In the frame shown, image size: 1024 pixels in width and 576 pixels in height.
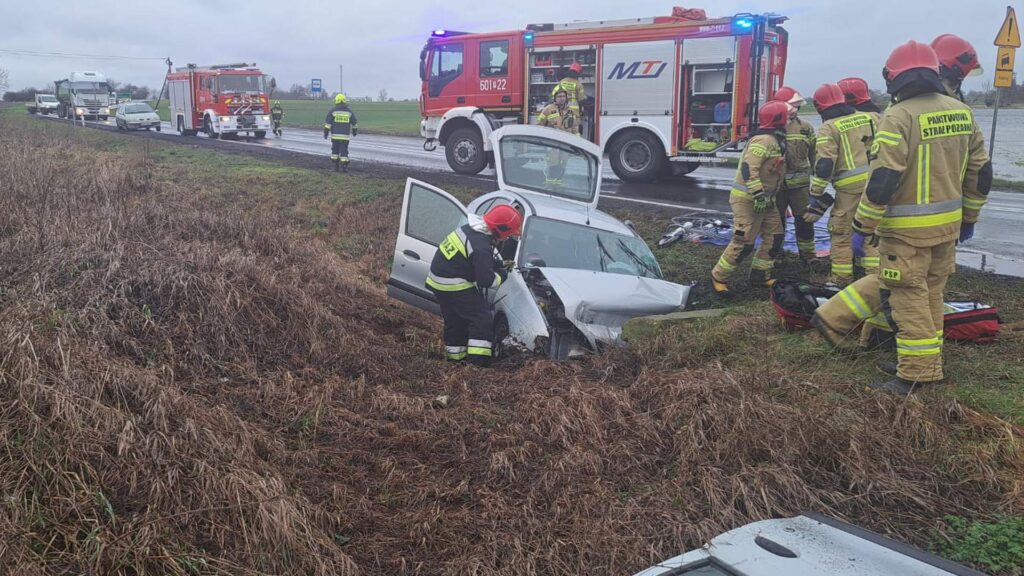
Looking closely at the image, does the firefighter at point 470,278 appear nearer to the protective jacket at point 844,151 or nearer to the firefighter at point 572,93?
the protective jacket at point 844,151

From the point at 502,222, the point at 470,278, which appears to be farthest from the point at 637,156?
the point at 470,278

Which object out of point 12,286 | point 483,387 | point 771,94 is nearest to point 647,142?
point 771,94

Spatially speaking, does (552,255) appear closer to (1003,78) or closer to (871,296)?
(871,296)

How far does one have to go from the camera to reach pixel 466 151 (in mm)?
14516

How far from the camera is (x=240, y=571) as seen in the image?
2.68 m

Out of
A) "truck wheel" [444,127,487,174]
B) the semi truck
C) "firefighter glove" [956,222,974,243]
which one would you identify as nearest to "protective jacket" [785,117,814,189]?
"firefighter glove" [956,222,974,243]

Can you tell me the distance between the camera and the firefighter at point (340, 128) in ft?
47.6

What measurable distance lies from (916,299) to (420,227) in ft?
13.4

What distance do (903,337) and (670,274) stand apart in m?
3.64

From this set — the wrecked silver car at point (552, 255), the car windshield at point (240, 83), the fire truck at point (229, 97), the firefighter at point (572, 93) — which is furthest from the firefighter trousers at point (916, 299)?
the car windshield at point (240, 83)

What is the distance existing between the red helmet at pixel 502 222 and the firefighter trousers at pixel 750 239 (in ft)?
7.15

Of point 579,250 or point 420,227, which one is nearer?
point 579,250

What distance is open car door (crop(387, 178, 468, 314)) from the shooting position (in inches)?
262

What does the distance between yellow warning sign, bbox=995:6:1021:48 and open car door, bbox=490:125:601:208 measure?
27.4 feet
